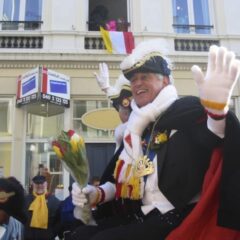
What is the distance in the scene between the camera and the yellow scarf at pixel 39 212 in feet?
18.5

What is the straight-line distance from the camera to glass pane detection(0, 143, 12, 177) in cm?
966

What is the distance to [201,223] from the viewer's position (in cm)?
191

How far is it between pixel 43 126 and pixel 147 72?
317 inches

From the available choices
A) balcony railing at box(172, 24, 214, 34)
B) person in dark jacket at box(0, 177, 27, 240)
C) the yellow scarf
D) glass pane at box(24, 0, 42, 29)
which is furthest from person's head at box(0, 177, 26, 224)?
balcony railing at box(172, 24, 214, 34)

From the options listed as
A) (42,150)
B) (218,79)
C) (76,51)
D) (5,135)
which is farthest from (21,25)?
(218,79)

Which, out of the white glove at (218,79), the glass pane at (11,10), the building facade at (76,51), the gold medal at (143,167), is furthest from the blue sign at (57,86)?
the white glove at (218,79)

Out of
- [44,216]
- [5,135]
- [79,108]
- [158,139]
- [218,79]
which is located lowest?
[44,216]

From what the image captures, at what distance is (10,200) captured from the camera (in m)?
3.71

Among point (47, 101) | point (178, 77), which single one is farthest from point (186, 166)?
point (178, 77)

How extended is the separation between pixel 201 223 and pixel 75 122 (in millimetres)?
8343

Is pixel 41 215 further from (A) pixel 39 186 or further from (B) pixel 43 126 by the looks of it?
(B) pixel 43 126

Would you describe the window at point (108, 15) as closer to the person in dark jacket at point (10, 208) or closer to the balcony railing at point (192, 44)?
the balcony railing at point (192, 44)

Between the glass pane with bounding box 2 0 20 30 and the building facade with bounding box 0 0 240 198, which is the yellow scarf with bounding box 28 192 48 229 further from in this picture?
the glass pane with bounding box 2 0 20 30

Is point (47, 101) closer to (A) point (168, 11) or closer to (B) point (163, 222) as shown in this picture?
(A) point (168, 11)
